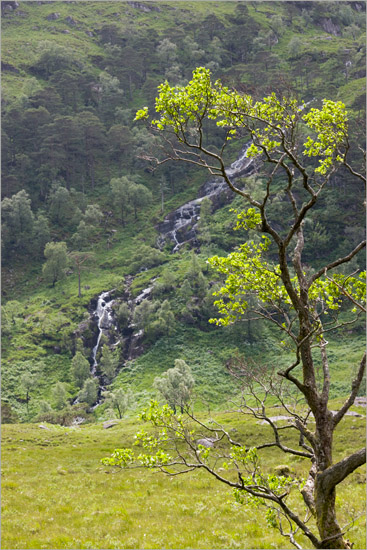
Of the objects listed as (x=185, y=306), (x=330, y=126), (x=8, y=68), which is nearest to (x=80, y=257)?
(x=185, y=306)

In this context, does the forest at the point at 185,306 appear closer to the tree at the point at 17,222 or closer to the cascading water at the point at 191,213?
the tree at the point at 17,222

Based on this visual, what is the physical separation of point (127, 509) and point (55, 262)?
319ft

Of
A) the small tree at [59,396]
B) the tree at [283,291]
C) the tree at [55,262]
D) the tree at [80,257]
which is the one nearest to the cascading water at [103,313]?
the tree at [80,257]

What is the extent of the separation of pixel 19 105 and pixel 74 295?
94.3 meters

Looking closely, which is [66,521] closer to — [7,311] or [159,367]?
[159,367]

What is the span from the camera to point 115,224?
468 ft

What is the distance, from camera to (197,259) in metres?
103

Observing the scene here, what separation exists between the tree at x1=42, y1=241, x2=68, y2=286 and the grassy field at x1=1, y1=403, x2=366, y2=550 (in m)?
76.5

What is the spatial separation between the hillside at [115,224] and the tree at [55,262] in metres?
3.41

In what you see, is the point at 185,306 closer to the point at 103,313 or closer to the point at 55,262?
the point at 103,313

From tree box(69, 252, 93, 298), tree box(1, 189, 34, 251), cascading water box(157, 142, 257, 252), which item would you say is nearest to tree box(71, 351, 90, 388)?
tree box(69, 252, 93, 298)

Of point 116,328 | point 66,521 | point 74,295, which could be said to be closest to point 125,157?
point 74,295

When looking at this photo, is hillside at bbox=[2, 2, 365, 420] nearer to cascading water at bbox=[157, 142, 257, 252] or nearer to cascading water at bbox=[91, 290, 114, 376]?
cascading water at bbox=[91, 290, 114, 376]

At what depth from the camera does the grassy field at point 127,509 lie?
1664 centimetres
